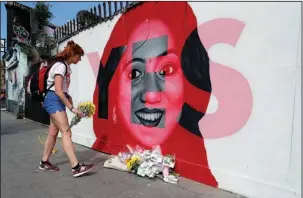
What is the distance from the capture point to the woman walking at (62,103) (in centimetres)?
436

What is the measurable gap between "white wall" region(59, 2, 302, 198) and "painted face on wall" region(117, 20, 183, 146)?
657mm

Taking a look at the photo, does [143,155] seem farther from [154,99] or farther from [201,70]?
[201,70]

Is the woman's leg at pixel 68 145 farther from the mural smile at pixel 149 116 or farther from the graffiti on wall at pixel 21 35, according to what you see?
the graffiti on wall at pixel 21 35

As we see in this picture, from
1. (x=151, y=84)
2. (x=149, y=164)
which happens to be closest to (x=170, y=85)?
(x=151, y=84)

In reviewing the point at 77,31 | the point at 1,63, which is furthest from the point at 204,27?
the point at 1,63

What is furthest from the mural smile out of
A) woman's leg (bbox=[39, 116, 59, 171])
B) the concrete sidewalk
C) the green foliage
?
the green foliage

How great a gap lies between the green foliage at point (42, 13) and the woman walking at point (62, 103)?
1025 cm

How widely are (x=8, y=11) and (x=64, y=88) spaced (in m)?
16.9

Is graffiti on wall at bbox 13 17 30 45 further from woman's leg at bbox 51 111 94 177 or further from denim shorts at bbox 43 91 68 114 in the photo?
woman's leg at bbox 51 111 94 177

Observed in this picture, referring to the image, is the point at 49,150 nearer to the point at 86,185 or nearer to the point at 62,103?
the point at 62,103

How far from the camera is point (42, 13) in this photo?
14.0 m

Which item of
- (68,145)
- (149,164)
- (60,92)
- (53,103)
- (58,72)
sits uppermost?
(58,72)

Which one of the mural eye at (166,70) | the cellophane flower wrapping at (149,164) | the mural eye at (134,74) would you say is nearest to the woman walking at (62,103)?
the cellophane flower wrapping at (149,164)

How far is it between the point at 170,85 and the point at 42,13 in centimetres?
1137
